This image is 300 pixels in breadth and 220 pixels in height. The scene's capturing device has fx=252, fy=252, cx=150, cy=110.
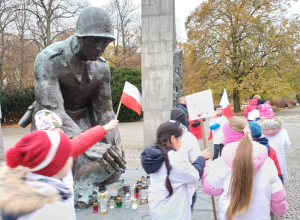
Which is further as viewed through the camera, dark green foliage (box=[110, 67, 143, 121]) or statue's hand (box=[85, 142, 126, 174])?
dark green foliage (box=[110, 67, 143, 121])

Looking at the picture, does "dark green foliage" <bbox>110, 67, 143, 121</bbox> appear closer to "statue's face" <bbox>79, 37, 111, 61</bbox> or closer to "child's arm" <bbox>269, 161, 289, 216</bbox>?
"statue's face" <bbox>79, 37, 111, 61</bbox>

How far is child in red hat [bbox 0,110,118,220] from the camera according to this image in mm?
1109

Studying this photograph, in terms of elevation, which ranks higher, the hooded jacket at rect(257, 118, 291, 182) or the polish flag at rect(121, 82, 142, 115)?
the polish flag at rect(121, 82, 142, 115)

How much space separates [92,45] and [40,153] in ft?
5.99

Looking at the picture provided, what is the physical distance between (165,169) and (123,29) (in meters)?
23.5

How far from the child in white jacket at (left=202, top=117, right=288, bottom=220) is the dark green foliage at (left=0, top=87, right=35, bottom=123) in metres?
19.5

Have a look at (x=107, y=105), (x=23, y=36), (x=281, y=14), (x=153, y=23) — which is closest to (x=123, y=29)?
(x=23, y=36)

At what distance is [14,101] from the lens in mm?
18562

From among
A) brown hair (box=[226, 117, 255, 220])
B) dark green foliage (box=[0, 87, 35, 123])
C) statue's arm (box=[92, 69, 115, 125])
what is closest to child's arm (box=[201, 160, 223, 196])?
brown hair (box=[226, 117, 255, 220])

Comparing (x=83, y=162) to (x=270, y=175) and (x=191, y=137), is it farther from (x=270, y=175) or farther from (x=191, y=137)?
(x=270, y=175)

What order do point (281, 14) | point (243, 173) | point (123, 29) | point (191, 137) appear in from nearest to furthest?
point (243, 173) < point (191, 137) < point (281, 14) < point (123, 29)

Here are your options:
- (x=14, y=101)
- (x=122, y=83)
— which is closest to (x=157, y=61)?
(x=122, y=83)

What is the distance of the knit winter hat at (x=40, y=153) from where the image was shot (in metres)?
1.22

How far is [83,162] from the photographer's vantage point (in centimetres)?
323
